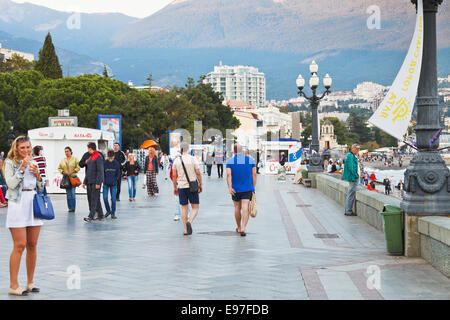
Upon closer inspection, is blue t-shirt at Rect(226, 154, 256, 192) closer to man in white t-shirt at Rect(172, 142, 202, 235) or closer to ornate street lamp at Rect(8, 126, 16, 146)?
man in white t-shirt at Rect(172, 142, 202, 235)

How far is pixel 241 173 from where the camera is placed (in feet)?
37.9

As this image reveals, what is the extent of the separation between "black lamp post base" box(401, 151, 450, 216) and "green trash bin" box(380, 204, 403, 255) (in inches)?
7.5

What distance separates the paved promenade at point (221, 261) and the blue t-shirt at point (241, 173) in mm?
885

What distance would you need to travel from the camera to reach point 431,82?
8.95 m

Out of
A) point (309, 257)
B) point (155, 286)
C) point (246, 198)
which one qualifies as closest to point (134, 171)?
point (246, 198)

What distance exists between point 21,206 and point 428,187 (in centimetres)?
533

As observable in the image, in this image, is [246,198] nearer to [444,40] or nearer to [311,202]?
[444,40]

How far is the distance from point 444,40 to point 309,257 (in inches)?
170

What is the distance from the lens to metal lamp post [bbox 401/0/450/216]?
8734 mm

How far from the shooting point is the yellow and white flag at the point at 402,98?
8430 mm

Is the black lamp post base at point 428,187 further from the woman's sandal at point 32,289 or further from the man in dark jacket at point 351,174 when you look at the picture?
the man in dark jacket at point 351,174

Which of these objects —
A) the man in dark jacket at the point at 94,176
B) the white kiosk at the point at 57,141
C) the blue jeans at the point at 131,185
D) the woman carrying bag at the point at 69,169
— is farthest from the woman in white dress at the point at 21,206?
the white kiosk at the point at 57,141

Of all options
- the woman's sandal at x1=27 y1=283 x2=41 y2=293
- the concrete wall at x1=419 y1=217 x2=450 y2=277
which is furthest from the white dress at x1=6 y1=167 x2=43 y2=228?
the concrete wall at x1=419 y1=217 x2=450 y2=277

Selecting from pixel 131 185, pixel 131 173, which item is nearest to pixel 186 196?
pixel 131 173
